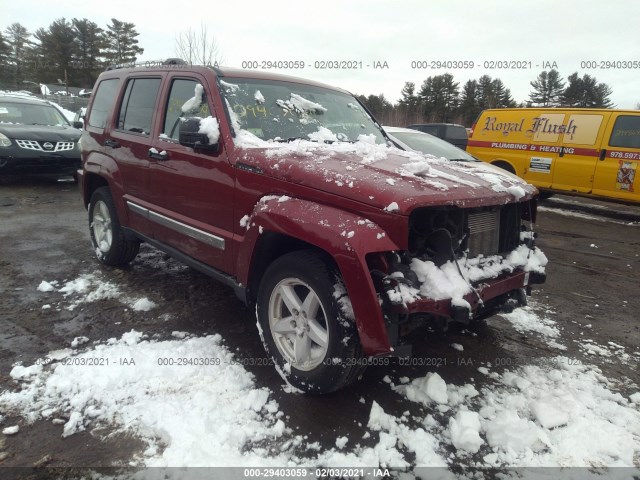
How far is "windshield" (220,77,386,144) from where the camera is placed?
10.5ft

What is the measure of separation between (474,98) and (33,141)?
45.7 m

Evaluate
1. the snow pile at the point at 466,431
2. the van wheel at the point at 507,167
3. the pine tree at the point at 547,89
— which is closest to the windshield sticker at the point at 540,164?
the van wheel at the point at 507,167

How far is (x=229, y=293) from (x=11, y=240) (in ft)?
11.3

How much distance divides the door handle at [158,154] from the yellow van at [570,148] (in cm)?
815

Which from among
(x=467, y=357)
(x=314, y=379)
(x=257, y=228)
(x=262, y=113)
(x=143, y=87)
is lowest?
(x=467, y=357)

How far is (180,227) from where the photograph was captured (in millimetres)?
3484

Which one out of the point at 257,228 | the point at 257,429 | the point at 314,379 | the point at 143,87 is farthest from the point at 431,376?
the point at 143,87

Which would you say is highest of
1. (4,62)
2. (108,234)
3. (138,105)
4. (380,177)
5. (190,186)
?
(4,62)

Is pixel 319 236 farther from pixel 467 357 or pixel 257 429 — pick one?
pixel 467 357

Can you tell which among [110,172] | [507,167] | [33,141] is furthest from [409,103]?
[110,172]

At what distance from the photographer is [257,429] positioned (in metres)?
2.35

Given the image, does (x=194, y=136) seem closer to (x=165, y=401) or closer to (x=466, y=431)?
(x=165, y=401)

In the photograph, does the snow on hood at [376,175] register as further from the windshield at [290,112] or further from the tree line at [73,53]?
the tree line at [73,53]

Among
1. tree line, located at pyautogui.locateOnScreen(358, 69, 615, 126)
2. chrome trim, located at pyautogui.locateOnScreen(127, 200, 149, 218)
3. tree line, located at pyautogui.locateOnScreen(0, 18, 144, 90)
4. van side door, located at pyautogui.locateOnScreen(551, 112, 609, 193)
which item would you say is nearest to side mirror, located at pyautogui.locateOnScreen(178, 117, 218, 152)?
chrome trim, located at pyautogui.locateOnScreen(127, 200, 149, 218)
